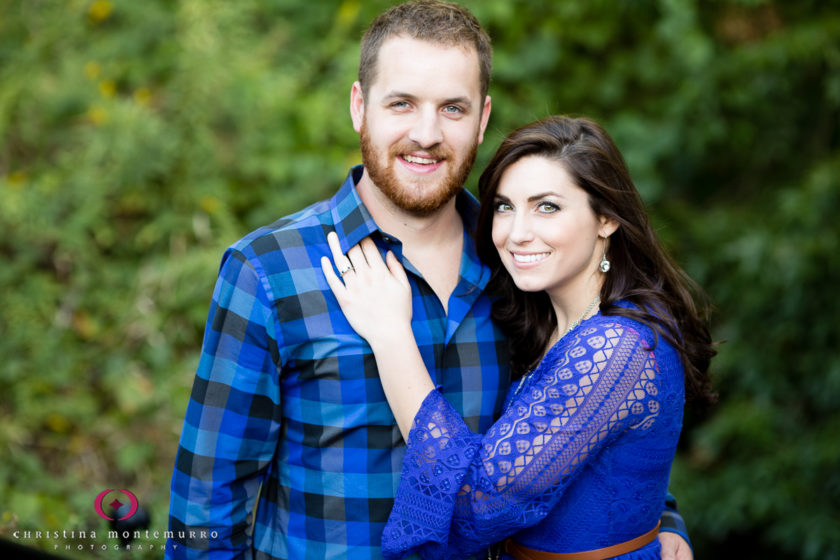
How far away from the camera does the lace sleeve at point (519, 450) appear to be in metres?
1.62

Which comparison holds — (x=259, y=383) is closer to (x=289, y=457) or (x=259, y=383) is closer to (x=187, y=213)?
(x=289, y=457)

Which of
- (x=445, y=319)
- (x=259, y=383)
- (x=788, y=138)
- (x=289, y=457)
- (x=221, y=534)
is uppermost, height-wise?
(x=788, y=138)

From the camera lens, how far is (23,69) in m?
4.04

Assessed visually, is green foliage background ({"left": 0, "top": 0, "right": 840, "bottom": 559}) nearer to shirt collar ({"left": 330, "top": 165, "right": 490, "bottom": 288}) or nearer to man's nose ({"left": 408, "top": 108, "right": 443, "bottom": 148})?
shirt collar ({"left": 330, "top": 165, "right": 490, "bottom": 288})

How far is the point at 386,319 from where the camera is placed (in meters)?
1.75

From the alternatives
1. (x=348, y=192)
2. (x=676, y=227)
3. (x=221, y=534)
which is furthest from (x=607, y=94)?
(x=221, y=534)

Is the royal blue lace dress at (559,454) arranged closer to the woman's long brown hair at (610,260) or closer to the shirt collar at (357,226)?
the woman's long brown hair at (610,260)

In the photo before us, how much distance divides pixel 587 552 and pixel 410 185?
1.05 meters

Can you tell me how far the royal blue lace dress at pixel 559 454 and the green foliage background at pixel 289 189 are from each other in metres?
2.23

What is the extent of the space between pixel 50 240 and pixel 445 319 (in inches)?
110

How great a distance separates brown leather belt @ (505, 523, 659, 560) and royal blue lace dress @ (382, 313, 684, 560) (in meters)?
0.02

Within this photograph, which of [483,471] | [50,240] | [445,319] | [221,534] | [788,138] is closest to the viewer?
[483,471]

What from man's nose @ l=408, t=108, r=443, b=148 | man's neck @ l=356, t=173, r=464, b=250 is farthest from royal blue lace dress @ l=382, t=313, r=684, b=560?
man's nose @ l=408, t=108, r=443, b=148

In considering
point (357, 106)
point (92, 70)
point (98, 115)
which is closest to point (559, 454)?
point (357, 106)
